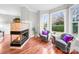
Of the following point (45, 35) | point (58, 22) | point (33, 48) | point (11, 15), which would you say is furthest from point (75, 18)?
point (11, 15)

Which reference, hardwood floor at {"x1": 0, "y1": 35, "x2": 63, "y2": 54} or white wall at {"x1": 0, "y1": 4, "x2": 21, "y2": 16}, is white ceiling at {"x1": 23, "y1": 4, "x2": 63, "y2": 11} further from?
hardwood floor at {"x1": 0, "y1": 35, "x2": 63, "y2": 54}

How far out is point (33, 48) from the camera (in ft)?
6.45

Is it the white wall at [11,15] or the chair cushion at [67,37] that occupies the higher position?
the white wall at [11,15]

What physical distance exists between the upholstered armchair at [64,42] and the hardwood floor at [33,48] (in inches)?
3.9

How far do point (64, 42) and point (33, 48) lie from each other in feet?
2.07

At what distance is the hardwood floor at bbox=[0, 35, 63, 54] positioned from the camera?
188cm

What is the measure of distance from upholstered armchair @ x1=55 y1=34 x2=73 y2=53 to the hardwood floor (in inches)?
3.9

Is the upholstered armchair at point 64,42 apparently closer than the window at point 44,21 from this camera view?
Yes

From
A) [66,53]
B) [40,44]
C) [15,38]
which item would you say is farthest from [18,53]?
[66,53]

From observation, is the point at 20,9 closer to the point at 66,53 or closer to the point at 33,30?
the point at 33,30

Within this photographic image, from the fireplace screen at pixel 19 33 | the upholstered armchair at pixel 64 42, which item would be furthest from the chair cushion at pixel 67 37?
the fireplace screen at pixel 19 33

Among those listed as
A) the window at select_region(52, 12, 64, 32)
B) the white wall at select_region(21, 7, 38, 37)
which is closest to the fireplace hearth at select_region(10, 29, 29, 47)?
the white wall at select_region(21, 7, 38, 37)

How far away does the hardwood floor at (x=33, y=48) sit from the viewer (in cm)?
188

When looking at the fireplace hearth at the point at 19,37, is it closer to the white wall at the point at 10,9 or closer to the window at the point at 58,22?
the white wall at the point at 10,9
